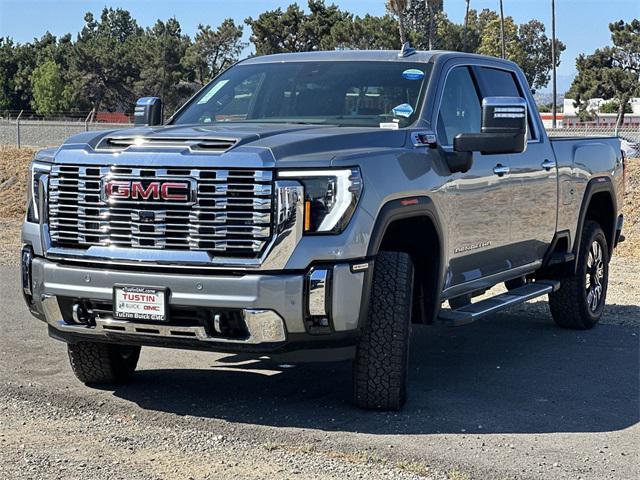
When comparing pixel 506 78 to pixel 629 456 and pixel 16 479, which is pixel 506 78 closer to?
pixel 629 456

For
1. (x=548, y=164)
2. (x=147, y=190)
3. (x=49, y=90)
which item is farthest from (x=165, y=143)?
(x=49, y=90)

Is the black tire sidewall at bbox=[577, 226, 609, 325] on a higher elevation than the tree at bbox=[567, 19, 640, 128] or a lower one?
lower

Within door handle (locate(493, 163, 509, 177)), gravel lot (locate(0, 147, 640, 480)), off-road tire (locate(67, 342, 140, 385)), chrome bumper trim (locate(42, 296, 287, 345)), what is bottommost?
gravel lot (locate(0, 147, 640, 480))

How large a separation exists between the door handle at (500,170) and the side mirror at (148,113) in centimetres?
237

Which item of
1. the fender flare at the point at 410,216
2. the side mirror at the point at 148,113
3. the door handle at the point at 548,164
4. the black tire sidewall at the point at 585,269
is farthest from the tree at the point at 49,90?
the fender flare at the point at 410,216

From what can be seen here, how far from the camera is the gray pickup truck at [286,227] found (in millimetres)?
5664

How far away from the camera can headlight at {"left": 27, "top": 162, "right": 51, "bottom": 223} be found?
631cm

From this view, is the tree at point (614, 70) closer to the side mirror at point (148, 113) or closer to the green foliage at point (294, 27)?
the green foliage at point (294, 27)

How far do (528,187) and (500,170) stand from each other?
22.3 inches

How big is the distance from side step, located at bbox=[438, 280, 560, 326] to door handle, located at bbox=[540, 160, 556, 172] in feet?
2.92

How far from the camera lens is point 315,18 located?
75875mm

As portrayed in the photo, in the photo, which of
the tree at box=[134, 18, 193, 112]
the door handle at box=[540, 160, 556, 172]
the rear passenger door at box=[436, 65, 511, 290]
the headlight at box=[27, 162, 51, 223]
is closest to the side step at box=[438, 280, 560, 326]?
the rear passenger door at box=[436, 65, 511, 290]

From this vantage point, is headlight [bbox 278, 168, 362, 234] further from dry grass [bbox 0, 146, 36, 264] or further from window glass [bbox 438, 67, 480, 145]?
dry grass [bbox 0, 146, 36, 264]

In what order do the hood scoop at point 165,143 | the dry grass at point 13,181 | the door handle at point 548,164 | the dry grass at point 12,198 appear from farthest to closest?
the dry grass at point 13,181, the dry grass at point 12,198, the door handle at point 548,164, the hood scoop at point 165,143
